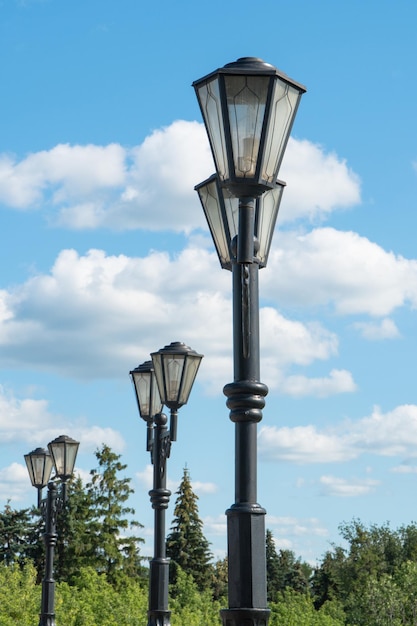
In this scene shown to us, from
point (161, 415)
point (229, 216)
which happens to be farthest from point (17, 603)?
point (229, 216)

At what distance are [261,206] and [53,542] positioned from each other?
45.4 feet

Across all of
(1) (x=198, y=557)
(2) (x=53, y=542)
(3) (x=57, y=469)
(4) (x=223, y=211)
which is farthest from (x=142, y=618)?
(1) (x=198, y=557)

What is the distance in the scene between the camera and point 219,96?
5664mm

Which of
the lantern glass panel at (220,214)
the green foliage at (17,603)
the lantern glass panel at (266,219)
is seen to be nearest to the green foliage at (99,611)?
the green foliage at (17,603)

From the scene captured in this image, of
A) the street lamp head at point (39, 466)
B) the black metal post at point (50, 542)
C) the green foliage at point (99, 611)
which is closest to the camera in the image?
the black metal post at point (50, 542)

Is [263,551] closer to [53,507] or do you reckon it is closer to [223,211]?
[223,211]

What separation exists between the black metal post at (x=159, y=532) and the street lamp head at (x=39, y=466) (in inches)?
276

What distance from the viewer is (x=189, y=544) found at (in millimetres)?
59688

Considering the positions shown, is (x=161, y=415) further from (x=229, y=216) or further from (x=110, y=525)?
(x=110, y=525)

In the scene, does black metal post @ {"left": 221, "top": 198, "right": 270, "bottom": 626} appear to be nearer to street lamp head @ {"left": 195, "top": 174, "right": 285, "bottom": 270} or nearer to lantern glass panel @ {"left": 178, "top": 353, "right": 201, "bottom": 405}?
street lamp head @ {"left": 195, "top": 174, "right": 285, "bottom": 270}

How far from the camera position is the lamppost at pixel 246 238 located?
215 inches

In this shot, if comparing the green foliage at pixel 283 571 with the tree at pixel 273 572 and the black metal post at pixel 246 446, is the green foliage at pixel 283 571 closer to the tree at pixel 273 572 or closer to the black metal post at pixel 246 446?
the tree at pixel 273 572

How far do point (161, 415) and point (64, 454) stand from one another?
613 centimetres

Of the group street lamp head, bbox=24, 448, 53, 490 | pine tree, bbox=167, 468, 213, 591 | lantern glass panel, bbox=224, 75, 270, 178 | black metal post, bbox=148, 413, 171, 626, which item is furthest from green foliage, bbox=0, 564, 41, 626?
pine tree, bbox=167, 468, 213, 591
